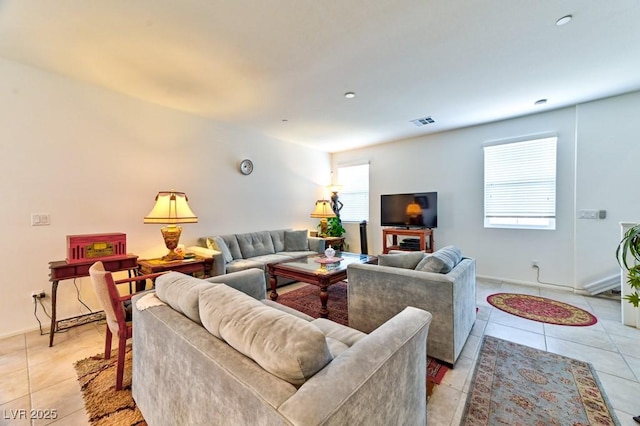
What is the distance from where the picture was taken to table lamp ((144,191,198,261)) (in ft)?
9.10

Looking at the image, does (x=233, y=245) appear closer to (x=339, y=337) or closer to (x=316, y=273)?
(x=316, y=273)

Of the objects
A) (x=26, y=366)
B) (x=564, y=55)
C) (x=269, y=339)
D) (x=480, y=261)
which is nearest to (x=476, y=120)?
(x=564, y=55)

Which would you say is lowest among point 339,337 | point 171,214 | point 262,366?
point 339,337

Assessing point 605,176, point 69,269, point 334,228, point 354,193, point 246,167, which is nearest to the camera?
point 69,269

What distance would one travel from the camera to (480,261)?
4.34 metres

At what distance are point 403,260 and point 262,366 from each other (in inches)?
69.6

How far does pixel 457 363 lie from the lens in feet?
6.56

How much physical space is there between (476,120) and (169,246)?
15.2 ft

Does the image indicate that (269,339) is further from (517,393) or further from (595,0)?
(595,0)

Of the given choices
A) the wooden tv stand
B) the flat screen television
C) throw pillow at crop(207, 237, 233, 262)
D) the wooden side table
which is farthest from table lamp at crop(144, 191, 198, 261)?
the flat screen television

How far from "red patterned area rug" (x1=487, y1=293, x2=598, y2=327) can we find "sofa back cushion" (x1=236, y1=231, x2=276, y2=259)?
323cm

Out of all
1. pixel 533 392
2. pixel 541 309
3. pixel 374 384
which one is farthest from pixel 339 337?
pixel 541 309

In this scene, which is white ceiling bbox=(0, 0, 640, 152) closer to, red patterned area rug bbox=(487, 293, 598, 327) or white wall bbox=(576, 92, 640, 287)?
white wall bbox=(576, 92, 640, 287)

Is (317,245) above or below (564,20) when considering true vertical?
below
